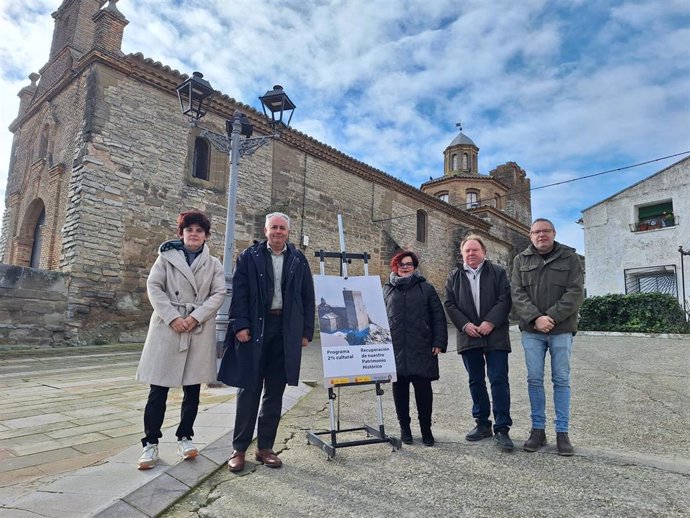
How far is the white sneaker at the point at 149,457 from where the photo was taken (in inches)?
114

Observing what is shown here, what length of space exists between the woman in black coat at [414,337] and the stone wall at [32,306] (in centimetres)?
888

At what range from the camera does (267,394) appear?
3305mm

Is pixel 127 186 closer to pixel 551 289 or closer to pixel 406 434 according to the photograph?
pixel 406 434

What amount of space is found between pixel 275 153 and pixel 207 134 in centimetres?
741

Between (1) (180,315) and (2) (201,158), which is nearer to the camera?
(1) (180,315)

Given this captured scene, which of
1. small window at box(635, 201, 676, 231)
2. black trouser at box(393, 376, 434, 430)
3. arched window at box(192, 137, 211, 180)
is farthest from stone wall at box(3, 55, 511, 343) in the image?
small window at box(635, 201, 676, 231)

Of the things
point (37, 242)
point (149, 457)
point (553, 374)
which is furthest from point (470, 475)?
point (37, 242)

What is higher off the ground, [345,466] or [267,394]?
[267,394]

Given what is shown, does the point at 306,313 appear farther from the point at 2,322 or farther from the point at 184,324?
the point at 2,322

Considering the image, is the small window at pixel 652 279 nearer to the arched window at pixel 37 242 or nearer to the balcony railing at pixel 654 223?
the balcony railing at pixel 654 223

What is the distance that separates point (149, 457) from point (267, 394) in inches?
33.5

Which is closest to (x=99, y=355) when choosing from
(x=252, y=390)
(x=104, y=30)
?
(x=252, y=390)

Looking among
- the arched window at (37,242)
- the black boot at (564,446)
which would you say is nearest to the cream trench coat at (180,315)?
the black boot at (564,446)

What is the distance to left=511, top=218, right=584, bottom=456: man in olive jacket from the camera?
343cm
